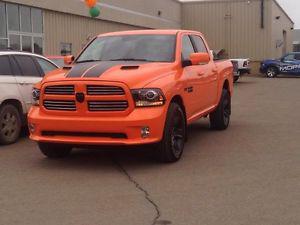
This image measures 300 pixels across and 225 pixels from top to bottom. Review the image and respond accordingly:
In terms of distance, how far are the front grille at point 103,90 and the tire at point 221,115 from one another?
152 inches

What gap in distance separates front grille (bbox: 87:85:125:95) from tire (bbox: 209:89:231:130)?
385 centimetres

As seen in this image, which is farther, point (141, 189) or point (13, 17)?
point (13, 17)

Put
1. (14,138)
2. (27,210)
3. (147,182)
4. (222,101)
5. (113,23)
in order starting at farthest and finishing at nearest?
1. (113,23)
2. (222,101)
3. (14,138)
4. (147,182)
5. (27,210)

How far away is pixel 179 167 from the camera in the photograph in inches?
288

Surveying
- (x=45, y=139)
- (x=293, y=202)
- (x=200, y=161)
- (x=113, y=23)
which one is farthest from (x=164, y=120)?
(x=113, y=23)

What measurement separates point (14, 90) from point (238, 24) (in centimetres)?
3699

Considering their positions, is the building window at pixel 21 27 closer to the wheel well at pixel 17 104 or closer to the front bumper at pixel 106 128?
the wheel well at pixel 17 104

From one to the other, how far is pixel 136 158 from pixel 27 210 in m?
2.71

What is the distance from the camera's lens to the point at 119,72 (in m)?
7.29

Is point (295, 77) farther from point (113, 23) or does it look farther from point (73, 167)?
point (73, 167)

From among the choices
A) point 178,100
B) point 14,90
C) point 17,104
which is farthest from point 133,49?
point 17,104

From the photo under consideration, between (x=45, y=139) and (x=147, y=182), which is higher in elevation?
(x=45, y=139)

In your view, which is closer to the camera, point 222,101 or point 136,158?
point 136,158

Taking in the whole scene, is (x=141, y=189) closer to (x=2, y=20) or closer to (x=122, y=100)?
(x=122, y=100)
